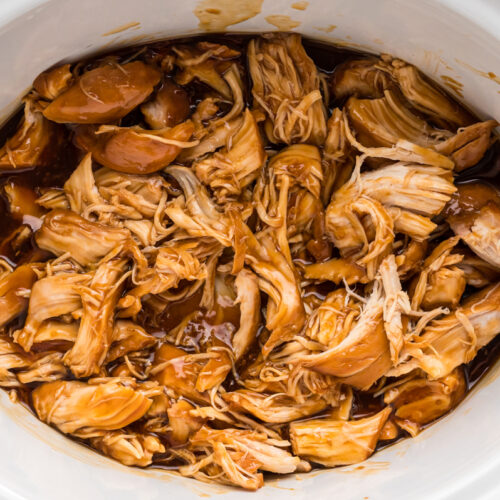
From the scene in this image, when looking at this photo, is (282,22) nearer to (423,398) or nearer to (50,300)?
(50,300)

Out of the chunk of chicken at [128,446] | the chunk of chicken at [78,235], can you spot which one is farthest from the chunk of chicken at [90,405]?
the chunk of chicken at [78,235]

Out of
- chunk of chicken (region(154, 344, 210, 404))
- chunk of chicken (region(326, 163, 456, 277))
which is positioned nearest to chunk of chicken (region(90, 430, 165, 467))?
chunk of chicken (region(154, 344, 210, 404))

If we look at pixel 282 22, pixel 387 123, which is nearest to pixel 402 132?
pixel 387 123

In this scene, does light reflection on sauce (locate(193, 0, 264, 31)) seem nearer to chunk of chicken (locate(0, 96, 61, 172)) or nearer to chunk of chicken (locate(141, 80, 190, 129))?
chunk of chicken (locate(141, 80, 190, 129))

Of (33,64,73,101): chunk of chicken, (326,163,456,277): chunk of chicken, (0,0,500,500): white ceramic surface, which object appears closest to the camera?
(0,0,500,500): white ceramic surface

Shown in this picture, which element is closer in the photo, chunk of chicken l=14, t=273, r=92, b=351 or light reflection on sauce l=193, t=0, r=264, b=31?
light reflection on sauce l=193, t=0, r=264, b=31

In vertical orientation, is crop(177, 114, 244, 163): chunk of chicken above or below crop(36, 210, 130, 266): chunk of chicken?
above

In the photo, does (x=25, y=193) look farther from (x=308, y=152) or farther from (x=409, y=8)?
(x=409, y=8)
